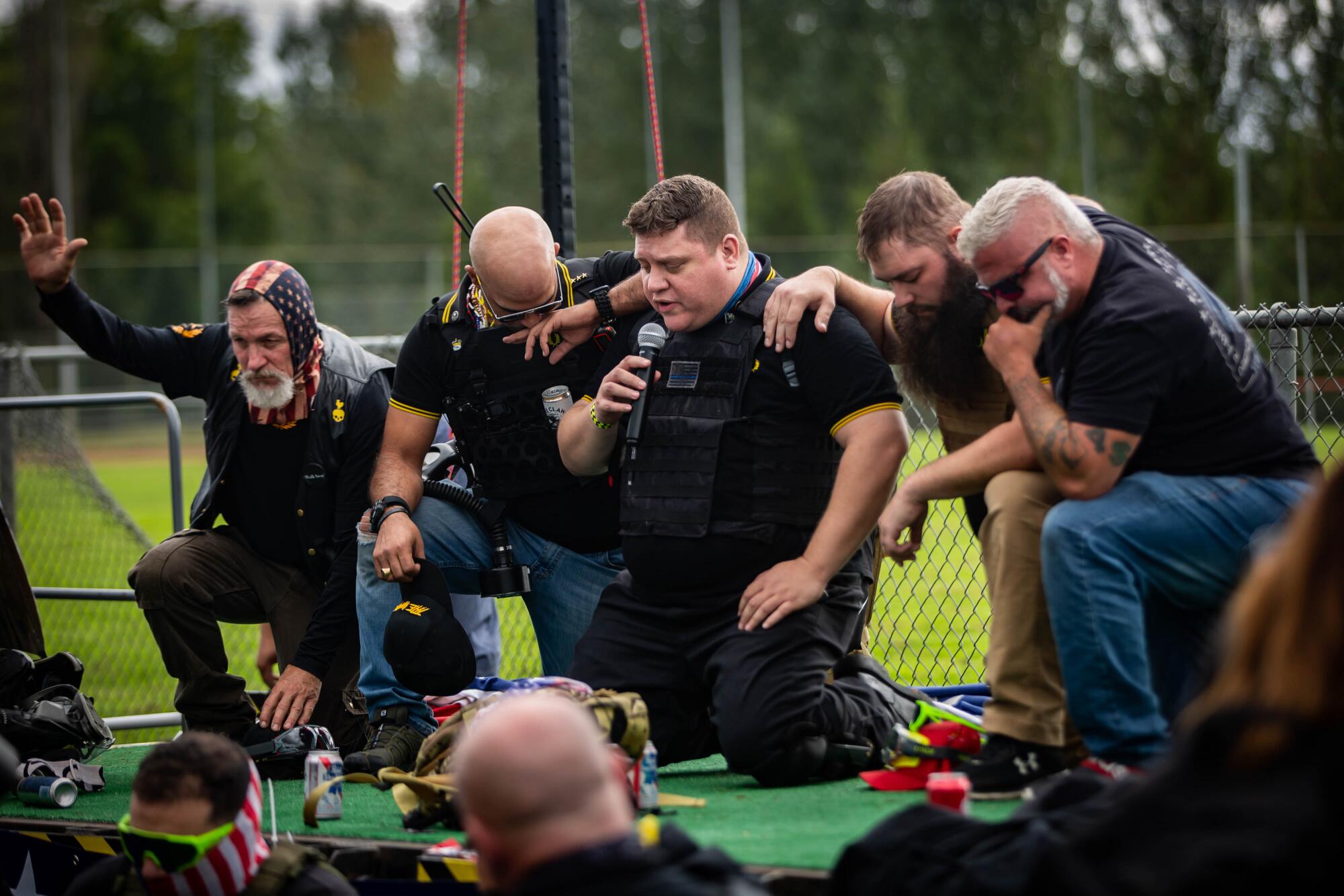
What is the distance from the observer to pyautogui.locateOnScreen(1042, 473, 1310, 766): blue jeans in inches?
141

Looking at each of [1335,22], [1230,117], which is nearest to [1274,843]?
[1335,22]

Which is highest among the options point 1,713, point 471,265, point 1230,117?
point 1230,117

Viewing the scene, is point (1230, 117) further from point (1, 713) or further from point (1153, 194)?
point (1, 713)

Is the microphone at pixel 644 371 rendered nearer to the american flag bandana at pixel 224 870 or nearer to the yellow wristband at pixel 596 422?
the yellow wristband at pixel 596 422

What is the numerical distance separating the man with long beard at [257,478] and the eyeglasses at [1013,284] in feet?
8.46

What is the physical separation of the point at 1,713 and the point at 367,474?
1510mm

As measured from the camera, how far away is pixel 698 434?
15.1 ft

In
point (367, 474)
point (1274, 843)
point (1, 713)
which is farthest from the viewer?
point (367, 474)

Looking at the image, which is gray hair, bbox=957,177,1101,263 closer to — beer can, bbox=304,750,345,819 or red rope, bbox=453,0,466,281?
beer can, bbox=304,750,345,819

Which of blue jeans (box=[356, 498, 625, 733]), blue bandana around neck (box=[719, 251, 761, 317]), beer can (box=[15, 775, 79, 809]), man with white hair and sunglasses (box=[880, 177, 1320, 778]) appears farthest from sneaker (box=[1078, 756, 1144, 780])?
beer can (box=[15, 775, 79, 809])

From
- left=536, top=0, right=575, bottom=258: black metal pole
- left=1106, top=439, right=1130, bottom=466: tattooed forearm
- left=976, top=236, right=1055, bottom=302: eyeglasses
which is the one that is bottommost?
left=1106, top=439, right=1130, bottom=466: tattooed forearm

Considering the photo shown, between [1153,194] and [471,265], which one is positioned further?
[1153,194]

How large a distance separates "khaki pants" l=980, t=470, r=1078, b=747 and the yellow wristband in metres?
1.43

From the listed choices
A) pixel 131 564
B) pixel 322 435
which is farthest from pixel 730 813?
pixel 131 564
